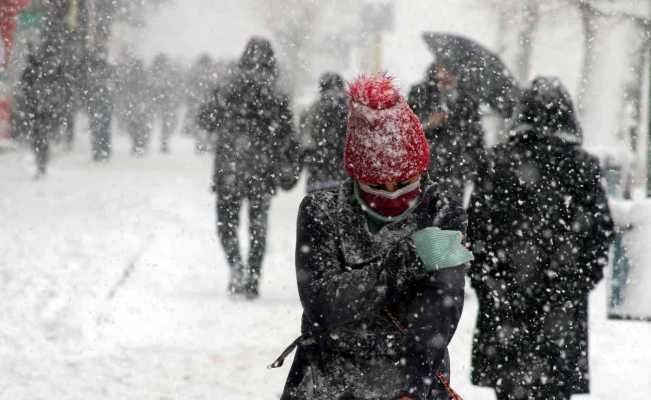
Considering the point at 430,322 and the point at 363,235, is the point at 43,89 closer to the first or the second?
the point at 363,235

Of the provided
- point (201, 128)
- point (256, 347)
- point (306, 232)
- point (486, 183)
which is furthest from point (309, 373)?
point (201, 128)

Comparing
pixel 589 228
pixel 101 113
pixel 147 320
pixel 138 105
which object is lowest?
pixel 147 320

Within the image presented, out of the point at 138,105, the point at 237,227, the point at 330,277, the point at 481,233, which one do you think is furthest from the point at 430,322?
the point at 138,105

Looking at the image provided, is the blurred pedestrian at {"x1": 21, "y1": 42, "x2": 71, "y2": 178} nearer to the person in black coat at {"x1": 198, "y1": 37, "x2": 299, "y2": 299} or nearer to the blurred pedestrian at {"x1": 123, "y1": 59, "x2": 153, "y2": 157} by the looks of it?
the blurred pedestrian at {"x1": 123, "y1": 59, "x2": 153, "y2": 157}

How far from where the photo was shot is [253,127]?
316 inches

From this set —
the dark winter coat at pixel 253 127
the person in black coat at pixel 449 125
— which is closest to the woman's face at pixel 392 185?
the person in black coat at pixel 449 125

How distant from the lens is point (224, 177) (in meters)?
8.11

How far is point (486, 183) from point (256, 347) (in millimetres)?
2687

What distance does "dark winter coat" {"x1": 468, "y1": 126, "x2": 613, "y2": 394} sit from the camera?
4.51 meters

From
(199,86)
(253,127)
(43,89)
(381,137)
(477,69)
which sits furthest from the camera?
(199,86)

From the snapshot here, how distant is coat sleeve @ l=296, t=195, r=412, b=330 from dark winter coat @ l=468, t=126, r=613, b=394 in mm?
2223

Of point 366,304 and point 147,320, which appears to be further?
point 147,320

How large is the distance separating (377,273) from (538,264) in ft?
8.06

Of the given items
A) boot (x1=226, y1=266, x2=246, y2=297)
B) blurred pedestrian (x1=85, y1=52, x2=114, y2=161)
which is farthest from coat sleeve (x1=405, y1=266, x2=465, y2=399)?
blurred pedestrian (x1=85, y1=52, x2=114, y2=161)
